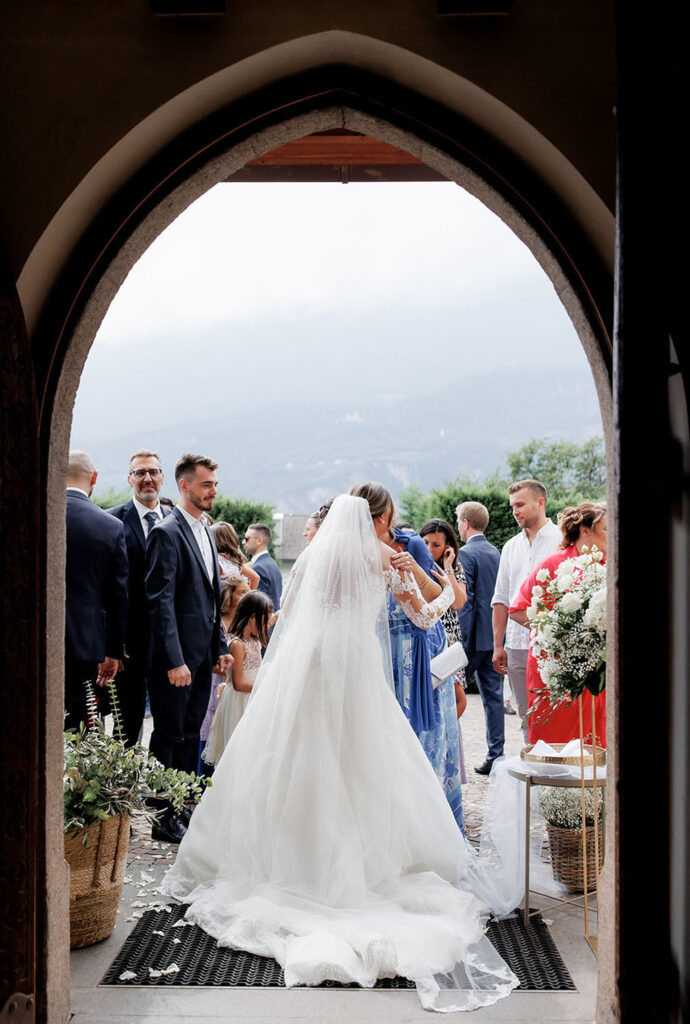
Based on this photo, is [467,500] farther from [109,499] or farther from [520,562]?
[520,562]

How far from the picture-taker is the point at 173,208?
297cm

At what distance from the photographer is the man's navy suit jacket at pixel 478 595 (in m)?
7.10

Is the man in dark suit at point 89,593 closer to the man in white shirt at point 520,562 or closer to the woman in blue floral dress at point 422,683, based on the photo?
the woman in blue floral dress at point 422,683

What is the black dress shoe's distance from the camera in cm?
502

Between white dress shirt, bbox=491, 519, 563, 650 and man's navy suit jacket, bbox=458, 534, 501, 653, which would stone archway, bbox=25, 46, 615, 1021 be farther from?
man's navy suit jacket, bbox=458, 534, 501, 653

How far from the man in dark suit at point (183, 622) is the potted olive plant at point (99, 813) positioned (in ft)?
4.13

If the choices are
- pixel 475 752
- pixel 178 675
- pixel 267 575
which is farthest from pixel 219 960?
pixel 267 575

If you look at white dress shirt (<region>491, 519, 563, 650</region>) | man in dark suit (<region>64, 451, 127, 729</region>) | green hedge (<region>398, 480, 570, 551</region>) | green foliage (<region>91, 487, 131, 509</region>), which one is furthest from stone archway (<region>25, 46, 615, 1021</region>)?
green foliage (<region>91, 487, 131, 509</region>)

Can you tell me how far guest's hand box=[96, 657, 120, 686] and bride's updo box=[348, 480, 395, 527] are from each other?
1594 mm

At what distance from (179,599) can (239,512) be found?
9.52 meters

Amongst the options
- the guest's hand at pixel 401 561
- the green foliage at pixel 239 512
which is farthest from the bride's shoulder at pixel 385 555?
the green foliage at pixel 239 512

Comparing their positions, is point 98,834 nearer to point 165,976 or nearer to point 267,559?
point 165,976

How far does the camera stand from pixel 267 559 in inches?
323

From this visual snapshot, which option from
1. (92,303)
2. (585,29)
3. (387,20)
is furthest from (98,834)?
(585,29)
